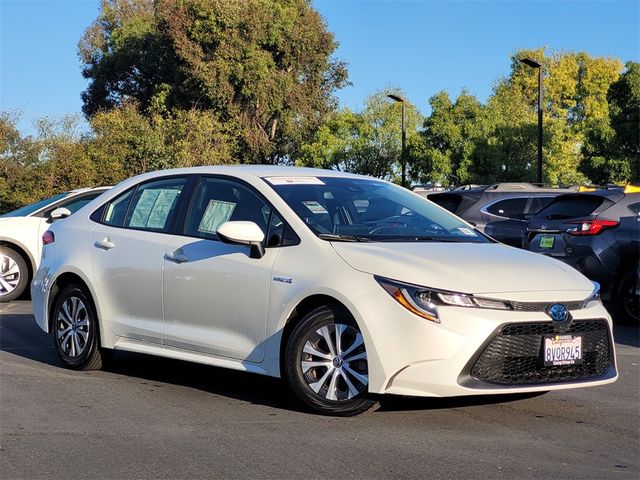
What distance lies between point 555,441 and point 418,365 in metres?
0.90

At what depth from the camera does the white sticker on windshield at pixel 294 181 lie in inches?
269

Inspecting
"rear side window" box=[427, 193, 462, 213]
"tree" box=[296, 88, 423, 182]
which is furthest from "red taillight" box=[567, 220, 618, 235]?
"tree" box=[296, 88, 423, 182]

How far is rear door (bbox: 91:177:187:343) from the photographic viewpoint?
23.1 ft

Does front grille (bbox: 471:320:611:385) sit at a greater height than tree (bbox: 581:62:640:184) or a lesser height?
lesser

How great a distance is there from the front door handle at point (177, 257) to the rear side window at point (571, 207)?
6251 mm

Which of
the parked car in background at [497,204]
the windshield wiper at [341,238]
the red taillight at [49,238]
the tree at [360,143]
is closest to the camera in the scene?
the windshield wiper at [341,238]

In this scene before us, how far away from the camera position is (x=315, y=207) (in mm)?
6617

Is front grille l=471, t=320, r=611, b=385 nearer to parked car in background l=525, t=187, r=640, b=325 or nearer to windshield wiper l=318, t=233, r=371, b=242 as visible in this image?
windshield wiper l=318, t=233, r=371, b=242

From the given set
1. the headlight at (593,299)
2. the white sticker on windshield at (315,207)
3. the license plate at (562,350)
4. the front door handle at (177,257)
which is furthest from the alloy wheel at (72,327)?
the headlight at (593,299)

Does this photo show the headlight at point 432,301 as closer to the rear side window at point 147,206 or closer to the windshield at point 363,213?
the windshield at point 363,213

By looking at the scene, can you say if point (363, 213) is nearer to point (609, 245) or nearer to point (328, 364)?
point (328, 364)

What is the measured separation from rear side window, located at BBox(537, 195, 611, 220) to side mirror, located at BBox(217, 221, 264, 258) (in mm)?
6273

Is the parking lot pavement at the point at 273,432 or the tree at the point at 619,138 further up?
the tree at the point at 619,138

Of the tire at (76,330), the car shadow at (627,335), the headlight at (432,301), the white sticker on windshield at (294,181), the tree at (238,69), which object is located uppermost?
the tree at (238,69)
